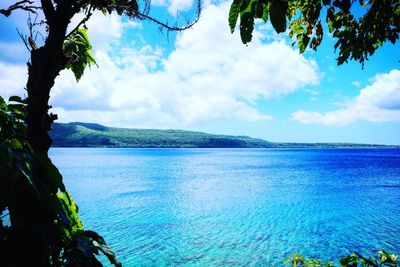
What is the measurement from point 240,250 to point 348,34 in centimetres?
1979

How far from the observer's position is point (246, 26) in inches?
69.6

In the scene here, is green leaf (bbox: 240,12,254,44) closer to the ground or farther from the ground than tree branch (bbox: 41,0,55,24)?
closer to the ground

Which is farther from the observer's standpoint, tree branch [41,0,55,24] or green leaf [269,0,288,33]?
tree branch [41,0,55,24]

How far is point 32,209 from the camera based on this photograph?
1.58m

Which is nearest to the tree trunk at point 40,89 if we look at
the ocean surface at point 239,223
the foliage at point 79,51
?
the foliage at point 79,51

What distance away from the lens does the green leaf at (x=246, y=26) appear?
1.76 meters

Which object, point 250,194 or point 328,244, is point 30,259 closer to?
point 328,244

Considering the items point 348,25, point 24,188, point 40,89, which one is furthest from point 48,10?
point 348,25

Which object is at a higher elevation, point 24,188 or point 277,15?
point 277,15

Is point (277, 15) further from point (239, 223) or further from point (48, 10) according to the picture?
point (239, 223)

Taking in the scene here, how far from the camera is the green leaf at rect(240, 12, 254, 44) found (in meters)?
1.76

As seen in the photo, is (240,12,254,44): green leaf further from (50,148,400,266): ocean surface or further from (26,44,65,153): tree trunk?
(50,148,400,266): ocean surface

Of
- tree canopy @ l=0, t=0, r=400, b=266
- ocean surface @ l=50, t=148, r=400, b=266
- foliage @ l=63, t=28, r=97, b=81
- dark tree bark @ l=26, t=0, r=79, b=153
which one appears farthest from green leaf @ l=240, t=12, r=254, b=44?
ocean surface @ l=50, t=148, r=400, b=266

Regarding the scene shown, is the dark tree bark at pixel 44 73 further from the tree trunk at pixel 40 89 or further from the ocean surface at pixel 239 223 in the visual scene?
the ocean surface at pixel 239 223
